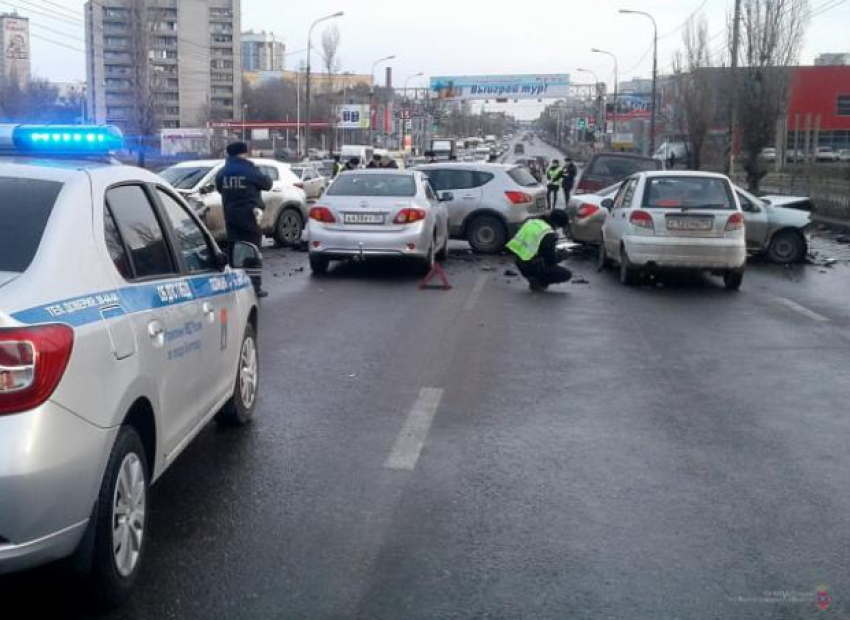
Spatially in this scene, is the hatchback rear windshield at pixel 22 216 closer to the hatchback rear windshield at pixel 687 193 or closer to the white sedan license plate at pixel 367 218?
the white sedan license plate at pixel 367 218

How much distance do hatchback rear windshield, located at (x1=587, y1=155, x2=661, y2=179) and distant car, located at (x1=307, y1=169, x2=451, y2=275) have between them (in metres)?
13.0

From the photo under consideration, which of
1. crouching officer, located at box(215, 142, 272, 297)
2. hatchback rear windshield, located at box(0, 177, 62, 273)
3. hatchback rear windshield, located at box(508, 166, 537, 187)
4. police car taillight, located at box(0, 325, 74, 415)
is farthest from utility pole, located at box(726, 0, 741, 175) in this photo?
police car taillight, located at box(0, 325, 74, 415)

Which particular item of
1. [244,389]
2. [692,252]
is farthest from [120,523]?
[692,252]

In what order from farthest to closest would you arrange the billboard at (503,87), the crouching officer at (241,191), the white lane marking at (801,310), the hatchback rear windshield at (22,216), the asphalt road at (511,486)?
1. the billboard at (503,87)
2. the crouching officer at (241,191)
3. the white lane marking at (801,310)
4. the asphalt road at (511,486)
5. the hatchback rear windshield at (22,216)

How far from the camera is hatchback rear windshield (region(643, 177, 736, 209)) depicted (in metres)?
14.3

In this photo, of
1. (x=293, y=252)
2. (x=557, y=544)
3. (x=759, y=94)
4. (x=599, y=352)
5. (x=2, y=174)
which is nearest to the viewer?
(x=2, y=174)

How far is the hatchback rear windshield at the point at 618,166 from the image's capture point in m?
27.6

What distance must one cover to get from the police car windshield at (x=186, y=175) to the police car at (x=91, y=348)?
46.8 feet

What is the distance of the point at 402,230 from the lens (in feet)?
49.7

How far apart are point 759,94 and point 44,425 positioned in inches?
1361

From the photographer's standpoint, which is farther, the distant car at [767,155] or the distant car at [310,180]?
the distant car at [767,155]

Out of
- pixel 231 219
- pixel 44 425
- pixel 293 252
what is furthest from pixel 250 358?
pixel 293 252

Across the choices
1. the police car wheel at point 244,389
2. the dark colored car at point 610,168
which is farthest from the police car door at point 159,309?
the dark colored car at point 610,168

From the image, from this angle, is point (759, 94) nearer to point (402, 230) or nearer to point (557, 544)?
point (402, 230)
